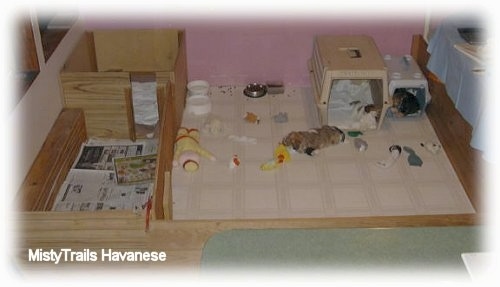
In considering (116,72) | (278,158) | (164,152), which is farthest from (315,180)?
(116,72)

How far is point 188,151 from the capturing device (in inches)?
121

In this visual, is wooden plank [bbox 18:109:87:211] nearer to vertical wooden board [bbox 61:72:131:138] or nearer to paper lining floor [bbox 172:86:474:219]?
vertical wooden board [bbox 61:72:131:138]

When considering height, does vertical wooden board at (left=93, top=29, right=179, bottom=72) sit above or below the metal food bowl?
above

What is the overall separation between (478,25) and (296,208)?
1.60 meters

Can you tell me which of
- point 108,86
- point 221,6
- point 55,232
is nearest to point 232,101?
point 221,6

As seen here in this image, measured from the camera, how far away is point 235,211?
2715mm

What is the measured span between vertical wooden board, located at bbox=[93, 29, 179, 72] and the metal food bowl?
507 mm

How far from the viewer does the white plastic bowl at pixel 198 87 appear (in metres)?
3.72

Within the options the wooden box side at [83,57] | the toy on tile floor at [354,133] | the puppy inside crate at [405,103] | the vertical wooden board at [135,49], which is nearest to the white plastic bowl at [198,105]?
the vertical wooden board at [135,49]

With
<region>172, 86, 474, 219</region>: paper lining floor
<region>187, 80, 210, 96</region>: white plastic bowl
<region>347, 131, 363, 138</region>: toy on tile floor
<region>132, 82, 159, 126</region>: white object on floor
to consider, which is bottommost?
<region>172, 86, 474, 219</region>: paper lining floor

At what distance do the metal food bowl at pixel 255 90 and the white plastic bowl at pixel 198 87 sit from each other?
25 cm

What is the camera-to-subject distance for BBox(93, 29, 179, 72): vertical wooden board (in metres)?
3.67

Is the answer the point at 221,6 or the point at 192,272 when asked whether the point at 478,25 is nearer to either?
the point at 221,6

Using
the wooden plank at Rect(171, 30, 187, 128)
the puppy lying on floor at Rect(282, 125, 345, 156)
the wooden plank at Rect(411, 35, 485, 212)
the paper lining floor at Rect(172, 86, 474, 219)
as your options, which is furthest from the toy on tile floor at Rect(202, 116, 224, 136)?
the wooden plank at Rect(411, 35, 485, 212)
